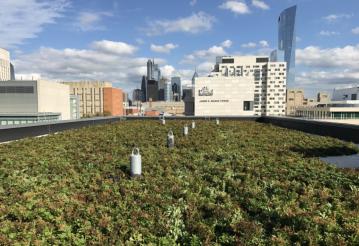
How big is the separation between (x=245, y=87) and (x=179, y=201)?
5453 inches

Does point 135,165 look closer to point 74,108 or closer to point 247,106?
point 247,106

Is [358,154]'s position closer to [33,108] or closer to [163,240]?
[163,240]

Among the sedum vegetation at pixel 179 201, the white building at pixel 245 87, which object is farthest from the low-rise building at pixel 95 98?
the sedum vegetation at pixel 179 201

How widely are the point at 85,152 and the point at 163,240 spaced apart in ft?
27.2

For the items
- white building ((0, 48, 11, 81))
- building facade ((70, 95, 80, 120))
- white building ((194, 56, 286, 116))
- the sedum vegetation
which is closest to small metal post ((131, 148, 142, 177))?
the sedum vegetation

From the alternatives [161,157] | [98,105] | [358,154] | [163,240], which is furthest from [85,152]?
[98,105]

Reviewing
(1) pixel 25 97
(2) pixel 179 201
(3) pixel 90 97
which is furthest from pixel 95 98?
(2) pixel 179 201

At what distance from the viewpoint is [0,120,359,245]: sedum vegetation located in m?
4.62

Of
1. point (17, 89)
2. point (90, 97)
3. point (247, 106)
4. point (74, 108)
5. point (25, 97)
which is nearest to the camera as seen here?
point (17, 89)

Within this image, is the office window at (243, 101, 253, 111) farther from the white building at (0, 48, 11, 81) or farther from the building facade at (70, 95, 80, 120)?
the white building at (0, 48, 11, 81)

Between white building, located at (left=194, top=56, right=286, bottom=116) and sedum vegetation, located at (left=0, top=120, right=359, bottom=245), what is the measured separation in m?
127

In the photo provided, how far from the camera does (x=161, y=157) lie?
10.6 metres

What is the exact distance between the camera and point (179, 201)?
612 cm

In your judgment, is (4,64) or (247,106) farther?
(4,64)
